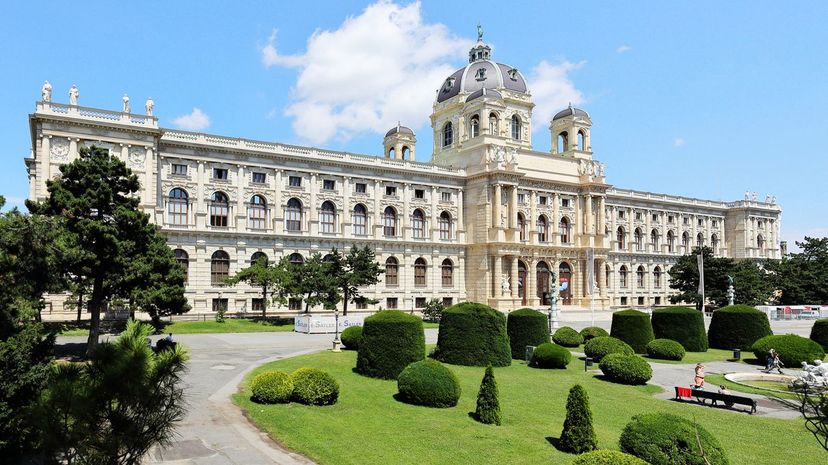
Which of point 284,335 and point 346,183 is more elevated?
point 346,183

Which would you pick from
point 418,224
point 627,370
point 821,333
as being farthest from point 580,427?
point 418,224

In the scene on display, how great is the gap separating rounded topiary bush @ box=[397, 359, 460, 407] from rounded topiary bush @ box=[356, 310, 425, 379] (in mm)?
3725

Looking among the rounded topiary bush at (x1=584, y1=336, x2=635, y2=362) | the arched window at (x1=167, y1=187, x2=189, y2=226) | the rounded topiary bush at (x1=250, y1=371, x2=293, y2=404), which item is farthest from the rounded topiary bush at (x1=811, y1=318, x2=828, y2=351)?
the arched window at (x1=167, y1=187, x2=189, y2=226)

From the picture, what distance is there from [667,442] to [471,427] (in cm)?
618

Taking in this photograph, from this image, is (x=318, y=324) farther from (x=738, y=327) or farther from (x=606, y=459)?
(x=606, y=459)

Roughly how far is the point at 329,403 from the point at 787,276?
77.9 m

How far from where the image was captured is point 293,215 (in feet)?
199

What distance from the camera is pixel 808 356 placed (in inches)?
1275

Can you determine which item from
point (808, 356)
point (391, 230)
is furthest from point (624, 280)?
point (808, 356)

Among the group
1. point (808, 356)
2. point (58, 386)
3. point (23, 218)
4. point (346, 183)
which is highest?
point (346, 183)

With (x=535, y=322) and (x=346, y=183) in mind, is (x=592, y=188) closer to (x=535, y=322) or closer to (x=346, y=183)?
(x=346, y=183)

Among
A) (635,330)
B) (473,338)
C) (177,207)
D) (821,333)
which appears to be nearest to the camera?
(473,338)

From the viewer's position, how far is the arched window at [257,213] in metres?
58.2

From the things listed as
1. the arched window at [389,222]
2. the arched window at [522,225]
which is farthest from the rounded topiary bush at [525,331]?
the arched window at [522,225]
